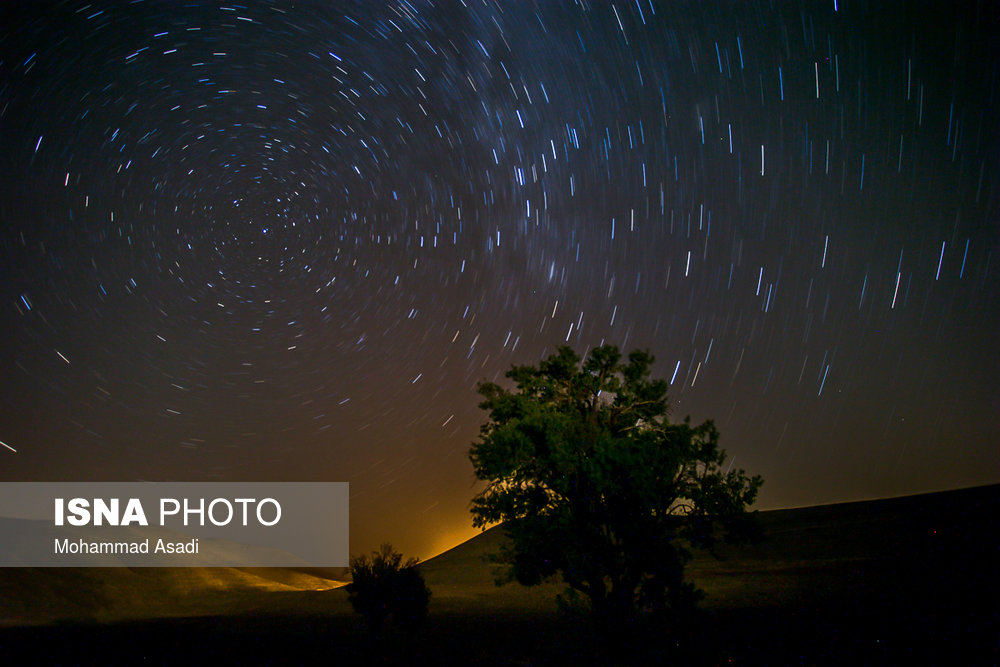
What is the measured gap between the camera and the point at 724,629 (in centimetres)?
1916

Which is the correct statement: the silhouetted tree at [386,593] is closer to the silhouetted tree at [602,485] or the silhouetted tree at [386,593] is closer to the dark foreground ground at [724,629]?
the dark foreground ground at [724,629]

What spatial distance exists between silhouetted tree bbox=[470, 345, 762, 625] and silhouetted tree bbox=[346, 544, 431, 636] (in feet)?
18.2

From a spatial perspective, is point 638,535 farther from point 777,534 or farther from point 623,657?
point 777,534

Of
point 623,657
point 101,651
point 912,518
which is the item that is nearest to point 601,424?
point 623,657

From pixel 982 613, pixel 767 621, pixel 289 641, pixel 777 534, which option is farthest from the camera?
pixel 777 534

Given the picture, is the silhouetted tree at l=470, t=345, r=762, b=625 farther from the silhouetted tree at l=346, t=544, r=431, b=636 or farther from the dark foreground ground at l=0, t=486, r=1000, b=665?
the silhouetted tree at l=346, t=544, r=431, b=636

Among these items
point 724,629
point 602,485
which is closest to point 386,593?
point 602,485

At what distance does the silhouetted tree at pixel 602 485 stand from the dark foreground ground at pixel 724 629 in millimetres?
1411

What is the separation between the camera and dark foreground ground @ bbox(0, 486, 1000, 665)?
1438cm

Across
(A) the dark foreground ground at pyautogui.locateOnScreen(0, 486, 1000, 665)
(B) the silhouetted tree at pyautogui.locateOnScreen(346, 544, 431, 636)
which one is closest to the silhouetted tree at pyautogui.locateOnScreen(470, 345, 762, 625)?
(A) the dark foreground ground at pyautogui.locateOnScreen(0, 486, 1000, 665)

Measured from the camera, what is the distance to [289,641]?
2336cm

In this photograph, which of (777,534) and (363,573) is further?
(777,534)

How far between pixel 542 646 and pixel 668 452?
9.29 meters

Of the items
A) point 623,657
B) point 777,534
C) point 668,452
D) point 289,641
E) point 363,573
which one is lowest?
point 777,534
